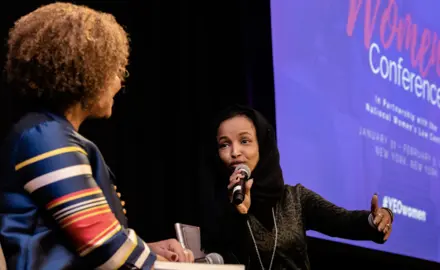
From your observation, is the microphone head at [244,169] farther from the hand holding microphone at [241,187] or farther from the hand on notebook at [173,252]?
the hand on notebook at [173,252]

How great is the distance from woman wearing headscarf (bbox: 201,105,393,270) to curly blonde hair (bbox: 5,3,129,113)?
3.01 ft

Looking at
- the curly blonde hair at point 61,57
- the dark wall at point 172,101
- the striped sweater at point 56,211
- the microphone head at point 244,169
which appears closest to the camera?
the striped sweater at point 56,211

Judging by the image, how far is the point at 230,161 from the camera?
8.17ft

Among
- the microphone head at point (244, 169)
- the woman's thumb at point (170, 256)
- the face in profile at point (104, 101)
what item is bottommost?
the woman's thumb at point (170, 256)

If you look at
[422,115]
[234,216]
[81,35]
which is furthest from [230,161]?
[422,115]

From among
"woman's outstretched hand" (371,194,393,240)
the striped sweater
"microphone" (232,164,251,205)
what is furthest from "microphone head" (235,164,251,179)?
the striped sweater

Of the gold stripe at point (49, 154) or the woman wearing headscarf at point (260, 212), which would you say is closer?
the gold stripe at point (49, 154)

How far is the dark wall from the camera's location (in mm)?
3215

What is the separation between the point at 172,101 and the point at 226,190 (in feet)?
2.98

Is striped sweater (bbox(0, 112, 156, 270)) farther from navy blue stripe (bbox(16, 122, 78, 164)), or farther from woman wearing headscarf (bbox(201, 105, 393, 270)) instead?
woman wearing headscarf (bbox(201, 105, 393, 270))

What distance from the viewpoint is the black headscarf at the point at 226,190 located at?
244cm

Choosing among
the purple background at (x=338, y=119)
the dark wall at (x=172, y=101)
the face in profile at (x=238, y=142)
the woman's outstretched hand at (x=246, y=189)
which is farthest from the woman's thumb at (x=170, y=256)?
the dark wall at (x=172, y=101)

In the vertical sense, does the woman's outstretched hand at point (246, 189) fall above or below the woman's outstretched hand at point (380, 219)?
below

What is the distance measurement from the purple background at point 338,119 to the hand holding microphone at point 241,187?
604mm
